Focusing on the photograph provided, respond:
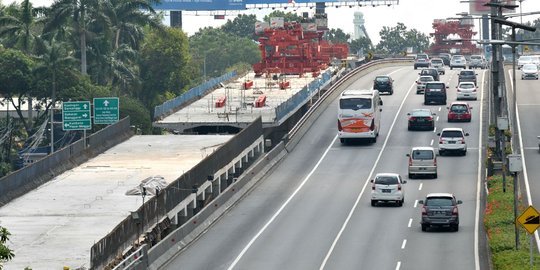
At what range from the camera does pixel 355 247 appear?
196ft

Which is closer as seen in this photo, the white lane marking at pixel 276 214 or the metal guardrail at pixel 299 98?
the white lane marking at pixel 276 214

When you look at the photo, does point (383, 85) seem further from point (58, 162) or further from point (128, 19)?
point (58, 162)

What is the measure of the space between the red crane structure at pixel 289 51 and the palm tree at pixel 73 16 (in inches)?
703

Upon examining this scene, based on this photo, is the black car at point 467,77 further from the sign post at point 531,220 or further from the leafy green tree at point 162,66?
the sign post at point 531,220

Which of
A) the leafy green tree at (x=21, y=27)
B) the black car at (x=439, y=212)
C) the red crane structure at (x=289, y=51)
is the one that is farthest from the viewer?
Result: the red crane structure at (x=289, y=51)

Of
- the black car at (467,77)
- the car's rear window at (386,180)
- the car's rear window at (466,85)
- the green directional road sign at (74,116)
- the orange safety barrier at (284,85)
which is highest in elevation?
the black car at (467,77)

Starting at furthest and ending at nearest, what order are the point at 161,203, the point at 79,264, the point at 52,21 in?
the point at 52,21
the point at 161,203
the point at 79,264

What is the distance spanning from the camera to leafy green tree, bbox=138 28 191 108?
507ft

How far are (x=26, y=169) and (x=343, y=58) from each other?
96.6m

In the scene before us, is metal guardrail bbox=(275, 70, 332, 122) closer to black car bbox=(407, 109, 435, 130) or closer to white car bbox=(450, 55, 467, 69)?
black car bbox=(407, 109, 435, 130)

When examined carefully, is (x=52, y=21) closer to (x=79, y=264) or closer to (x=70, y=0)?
(x=70, y=0)

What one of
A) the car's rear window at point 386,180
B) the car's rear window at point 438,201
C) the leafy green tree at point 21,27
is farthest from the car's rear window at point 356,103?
the leafy green tree at point 21,27

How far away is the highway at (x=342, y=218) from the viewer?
56875 mm

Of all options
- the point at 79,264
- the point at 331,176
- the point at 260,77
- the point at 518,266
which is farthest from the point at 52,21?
the point at 518,266
